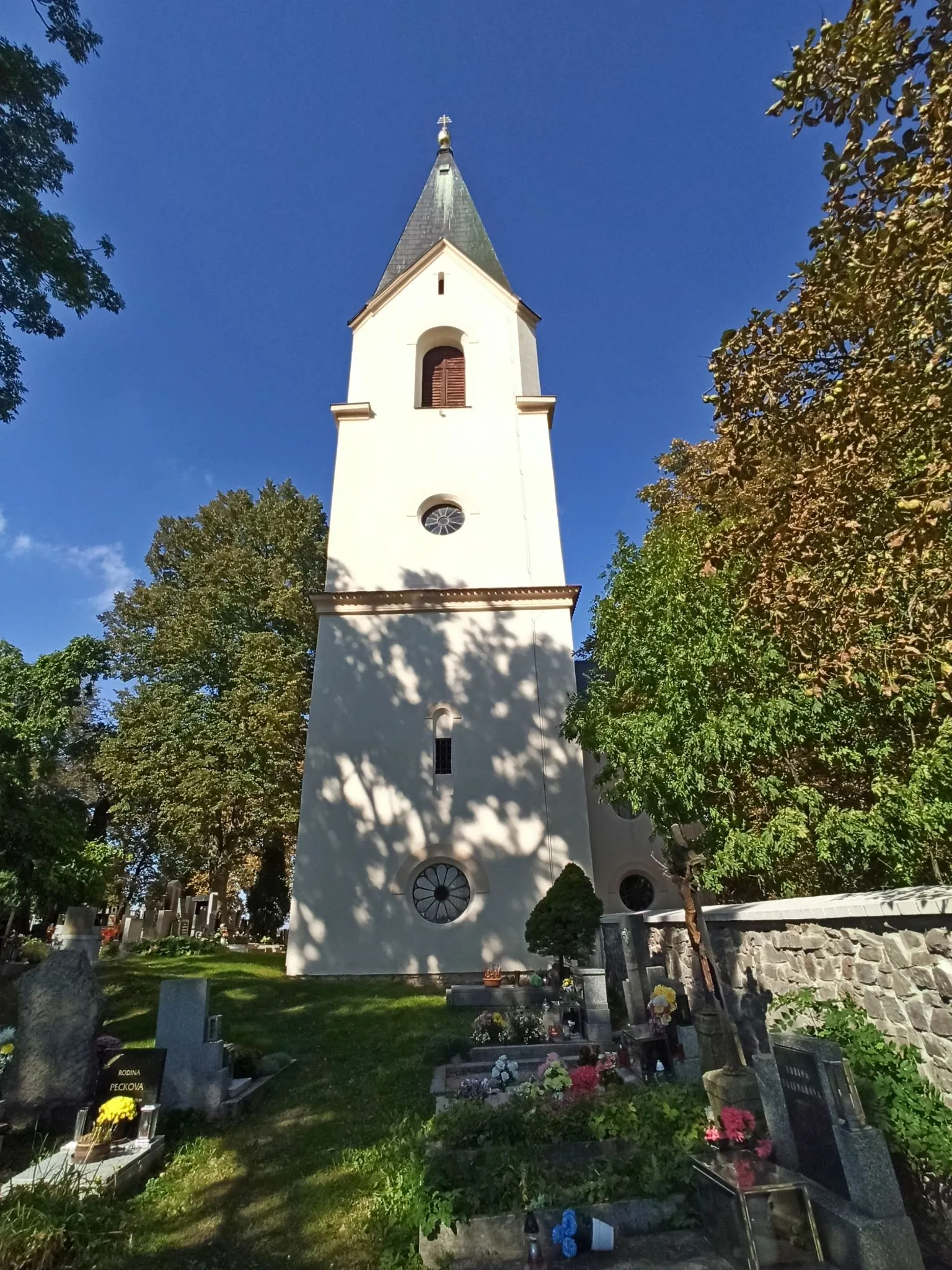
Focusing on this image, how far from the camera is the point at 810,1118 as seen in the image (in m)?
4.38

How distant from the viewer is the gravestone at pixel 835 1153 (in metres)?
3.63

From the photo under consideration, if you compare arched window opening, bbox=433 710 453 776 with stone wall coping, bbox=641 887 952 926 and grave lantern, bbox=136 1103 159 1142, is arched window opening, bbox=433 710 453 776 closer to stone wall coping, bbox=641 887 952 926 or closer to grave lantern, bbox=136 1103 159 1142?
stone wall coping, bbox=641 887 952 926

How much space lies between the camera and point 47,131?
25.8ft

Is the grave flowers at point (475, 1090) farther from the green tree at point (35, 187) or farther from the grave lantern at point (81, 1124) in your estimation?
the green tree at point (35, 187)

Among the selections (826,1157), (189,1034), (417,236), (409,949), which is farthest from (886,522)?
(417,236)

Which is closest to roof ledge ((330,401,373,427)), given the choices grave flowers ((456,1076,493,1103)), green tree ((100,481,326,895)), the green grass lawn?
green tree ((100,481,326,895))

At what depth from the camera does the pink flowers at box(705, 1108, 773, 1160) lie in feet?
15.7

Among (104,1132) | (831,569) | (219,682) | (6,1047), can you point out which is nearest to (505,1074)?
(104,1132)

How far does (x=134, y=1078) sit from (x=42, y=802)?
6.57m

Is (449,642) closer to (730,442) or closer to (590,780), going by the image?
(590,780)

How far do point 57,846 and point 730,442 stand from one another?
1125 centimetres

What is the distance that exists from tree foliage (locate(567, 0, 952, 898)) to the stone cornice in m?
5.36

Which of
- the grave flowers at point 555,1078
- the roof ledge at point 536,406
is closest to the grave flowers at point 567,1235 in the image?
the grave flowers at point 555,1078

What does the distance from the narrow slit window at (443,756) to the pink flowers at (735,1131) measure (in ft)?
37.1
